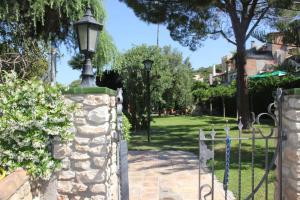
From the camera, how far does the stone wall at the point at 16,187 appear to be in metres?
2.76

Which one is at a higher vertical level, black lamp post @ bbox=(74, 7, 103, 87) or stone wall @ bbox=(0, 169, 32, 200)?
black lamp post @ bbox=(74, 7, 103, 87)

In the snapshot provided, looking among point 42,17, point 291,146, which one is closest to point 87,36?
point 291,146

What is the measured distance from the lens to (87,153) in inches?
171

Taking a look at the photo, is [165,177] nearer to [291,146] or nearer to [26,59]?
[291,146]

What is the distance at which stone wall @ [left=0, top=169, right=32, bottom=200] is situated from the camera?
2.76 metres

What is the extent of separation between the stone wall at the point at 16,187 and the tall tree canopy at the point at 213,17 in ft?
38.7

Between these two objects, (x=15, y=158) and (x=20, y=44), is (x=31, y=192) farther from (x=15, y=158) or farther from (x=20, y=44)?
(x=20, y=44)

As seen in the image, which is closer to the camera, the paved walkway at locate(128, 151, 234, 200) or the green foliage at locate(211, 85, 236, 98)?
the paved walkway at locate(128, 151, 234, 200)

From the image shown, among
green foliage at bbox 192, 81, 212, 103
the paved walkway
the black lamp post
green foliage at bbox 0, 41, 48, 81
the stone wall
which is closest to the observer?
the stone wall

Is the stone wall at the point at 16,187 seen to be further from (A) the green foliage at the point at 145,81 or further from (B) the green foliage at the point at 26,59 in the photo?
(A) the green foliage at the point at 145,81

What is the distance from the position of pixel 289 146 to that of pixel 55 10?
6.24 metres

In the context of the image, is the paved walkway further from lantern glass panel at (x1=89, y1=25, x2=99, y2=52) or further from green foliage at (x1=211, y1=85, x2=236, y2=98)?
green foliage at (x1=211, y1=85, x2=236, y2=98)

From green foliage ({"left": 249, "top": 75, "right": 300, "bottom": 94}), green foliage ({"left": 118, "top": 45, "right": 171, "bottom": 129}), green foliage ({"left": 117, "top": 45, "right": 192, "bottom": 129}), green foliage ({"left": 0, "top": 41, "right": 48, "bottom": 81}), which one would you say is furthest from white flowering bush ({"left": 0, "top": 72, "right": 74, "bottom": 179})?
green foliage ({"left": 249, "top": 75, "right": 300, "bottom": 94})

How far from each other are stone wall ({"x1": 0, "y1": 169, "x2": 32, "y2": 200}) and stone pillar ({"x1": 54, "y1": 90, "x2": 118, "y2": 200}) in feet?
2.78
